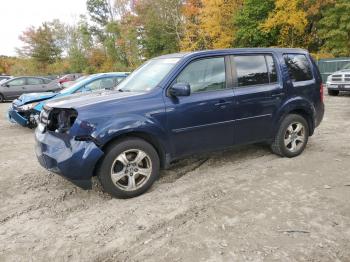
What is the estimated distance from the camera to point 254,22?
2866 cm

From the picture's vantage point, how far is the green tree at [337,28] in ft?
79.3

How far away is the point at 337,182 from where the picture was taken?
4.62 m

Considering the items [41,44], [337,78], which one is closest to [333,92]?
[337,78]

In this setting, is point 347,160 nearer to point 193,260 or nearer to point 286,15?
point 193,260

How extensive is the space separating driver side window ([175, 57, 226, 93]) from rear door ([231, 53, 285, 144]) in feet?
0.80

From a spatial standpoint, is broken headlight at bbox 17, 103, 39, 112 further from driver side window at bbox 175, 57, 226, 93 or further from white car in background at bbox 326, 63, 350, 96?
white car in background at bbox 326, 63, 350, 96

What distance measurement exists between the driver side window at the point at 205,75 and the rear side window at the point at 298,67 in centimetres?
140

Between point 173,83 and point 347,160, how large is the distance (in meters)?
3.22

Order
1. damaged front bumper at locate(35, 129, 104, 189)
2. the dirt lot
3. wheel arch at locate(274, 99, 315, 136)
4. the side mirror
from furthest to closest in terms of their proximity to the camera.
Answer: wheel arch at locate(274, 99, 315, 136)
the side mirror
damaged front bumper at locate(35, 129, 104, 189)
the dirt lot

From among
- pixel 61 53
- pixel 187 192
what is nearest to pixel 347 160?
pixel 187 192

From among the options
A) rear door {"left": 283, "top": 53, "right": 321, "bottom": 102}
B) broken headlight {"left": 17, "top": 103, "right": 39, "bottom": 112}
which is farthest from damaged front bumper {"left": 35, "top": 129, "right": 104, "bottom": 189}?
broken headlight {"left": 17, "top": 103, "right": 39, "bottom": 112}

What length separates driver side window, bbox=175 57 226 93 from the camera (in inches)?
186

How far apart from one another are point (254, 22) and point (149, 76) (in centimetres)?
2609

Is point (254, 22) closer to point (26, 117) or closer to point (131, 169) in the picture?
point (26, 117)
